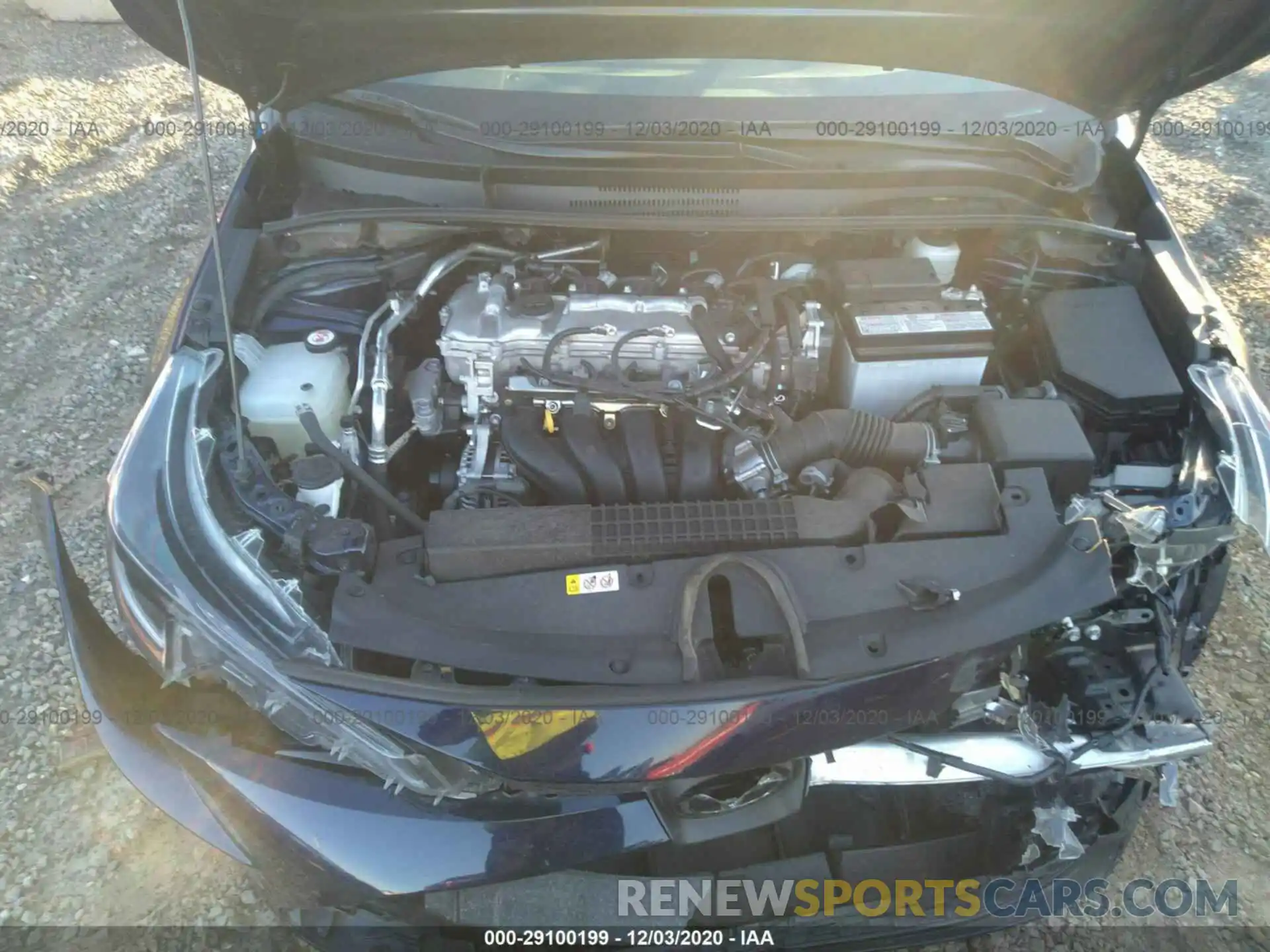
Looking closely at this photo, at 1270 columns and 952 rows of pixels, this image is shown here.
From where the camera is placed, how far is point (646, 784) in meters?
1.40

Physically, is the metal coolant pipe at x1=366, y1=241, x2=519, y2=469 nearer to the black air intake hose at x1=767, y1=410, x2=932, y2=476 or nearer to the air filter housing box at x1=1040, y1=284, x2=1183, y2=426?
the black air intake hose at x1=767, y1=410, x2=932, y2=476

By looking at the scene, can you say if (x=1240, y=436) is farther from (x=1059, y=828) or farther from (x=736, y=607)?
(x=736, y=607)

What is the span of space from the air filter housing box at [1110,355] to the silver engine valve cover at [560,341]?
2.50 feet

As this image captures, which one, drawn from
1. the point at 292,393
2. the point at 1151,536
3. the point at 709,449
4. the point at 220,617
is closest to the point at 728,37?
the point at 709,449

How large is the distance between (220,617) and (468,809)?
521mm

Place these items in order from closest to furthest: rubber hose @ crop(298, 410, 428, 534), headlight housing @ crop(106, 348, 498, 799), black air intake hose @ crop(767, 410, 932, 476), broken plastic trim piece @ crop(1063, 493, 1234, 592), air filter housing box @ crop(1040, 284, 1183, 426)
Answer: headlight housing @ crop(106, 348, 498, 799), broken plastic trim piece @ crop(1063, 493, 1234, 592), rubber hose @ crop(298, 410, 428, 534), black air intake hose @ crop(767, 410, 932, 476), air filter housing box @ crop(1040, 284, 1183, 426)

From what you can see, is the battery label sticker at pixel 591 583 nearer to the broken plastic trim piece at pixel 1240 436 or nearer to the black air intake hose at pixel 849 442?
the black air intake hose at pixel 849 442

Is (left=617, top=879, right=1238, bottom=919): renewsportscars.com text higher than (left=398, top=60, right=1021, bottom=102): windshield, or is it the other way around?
(left=398, top=60, right=1021, bottom=102): windshield

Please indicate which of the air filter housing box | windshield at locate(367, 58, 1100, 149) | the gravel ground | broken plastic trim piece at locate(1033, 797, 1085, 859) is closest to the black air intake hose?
the air filter housing box

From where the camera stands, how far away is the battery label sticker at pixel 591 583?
1497 mm

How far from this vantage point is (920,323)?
195 cm

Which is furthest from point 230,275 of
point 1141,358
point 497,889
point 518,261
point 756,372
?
point 1141,358

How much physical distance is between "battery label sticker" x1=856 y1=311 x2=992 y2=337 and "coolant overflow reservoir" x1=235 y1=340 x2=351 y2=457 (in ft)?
3.82

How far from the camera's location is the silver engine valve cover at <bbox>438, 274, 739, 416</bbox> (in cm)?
196
